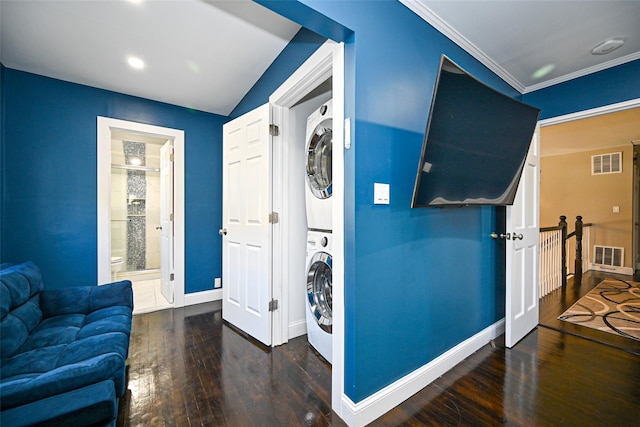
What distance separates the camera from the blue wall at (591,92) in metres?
2.15

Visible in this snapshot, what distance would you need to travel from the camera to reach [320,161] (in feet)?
7.02

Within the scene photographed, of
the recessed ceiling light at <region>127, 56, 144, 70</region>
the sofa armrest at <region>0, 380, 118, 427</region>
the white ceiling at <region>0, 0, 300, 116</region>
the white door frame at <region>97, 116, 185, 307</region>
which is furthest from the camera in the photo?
the white door frame at <region>97, 116, 185, 307</region>

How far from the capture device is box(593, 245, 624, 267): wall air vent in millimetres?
4828

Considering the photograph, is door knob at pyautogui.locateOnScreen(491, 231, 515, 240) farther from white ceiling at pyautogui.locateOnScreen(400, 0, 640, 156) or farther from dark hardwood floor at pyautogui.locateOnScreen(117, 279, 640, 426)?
white ceiling at pyautogui.locateOnScreen(400, 0, 640, 156)

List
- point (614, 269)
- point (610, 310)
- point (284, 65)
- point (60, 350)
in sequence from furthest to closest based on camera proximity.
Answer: point (614, 269) → point (610, 310) → point (284, 65) → point (60, 350)

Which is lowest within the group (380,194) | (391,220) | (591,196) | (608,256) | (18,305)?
(608,256)

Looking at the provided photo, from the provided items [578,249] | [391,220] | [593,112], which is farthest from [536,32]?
[578,249]

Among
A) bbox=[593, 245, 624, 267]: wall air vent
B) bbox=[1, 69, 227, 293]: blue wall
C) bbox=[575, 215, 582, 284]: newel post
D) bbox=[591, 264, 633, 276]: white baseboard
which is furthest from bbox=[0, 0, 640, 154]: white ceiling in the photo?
bbox=[591, 264, 633, 276]: white baseboard

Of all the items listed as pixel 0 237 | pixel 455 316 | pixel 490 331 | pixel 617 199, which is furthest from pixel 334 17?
pixel 617 199

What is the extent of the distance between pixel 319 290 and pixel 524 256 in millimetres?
1878

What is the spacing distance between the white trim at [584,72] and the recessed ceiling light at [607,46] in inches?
8.1

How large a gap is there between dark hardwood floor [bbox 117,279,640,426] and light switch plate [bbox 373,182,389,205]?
121 centimetres

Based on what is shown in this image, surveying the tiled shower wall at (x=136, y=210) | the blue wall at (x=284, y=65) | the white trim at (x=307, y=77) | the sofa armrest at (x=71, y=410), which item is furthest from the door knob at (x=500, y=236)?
the tiled shower wall at (x=136, y=210)

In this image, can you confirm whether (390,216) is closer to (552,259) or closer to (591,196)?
(552,259)
